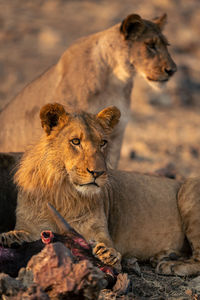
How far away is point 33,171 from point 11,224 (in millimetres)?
520

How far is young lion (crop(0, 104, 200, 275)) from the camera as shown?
138 inches

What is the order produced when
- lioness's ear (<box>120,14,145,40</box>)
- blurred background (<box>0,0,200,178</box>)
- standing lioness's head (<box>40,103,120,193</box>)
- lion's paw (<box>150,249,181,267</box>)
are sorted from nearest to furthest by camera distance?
standing lioness's head (<box>40,103,120,193</box>), lion's paw (<box>150,249,181,267</box>), lioness's ear (<box>120,14,145,40</box>), blurred background (<box>0,0,200,178</box>)

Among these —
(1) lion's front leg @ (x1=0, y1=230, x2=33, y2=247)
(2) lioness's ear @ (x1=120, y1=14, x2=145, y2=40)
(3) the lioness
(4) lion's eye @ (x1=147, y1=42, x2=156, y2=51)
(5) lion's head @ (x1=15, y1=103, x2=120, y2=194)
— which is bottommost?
(1) lion's front leg @ (x1=0, y1=230, x2=33, y2=247)

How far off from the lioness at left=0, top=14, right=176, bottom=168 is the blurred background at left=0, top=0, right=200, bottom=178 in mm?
1068

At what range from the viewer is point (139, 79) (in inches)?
461

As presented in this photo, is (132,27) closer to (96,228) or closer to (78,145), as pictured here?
(78,145)

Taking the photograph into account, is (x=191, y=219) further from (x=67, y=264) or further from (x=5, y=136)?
(x=5, y=136)

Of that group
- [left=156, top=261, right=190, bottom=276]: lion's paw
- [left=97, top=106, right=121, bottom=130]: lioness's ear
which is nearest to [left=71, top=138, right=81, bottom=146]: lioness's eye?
[left=97, top=106, right=121, bottom=130]: lioness's ear

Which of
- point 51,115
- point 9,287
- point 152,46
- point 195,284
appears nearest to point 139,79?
point 152,46

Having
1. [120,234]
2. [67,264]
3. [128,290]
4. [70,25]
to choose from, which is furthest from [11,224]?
[70,25]

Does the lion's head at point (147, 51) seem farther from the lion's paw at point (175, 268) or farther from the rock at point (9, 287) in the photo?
the rock at point (9, 287)

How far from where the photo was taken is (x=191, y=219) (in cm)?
434

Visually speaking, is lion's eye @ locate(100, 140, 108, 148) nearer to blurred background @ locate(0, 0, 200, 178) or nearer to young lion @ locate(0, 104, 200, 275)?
young lion @ locate(0, 104, 200, 275)

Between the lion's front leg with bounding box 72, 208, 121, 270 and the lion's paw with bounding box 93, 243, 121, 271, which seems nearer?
the lion's paw with bounding box 93, 243, 121, 271
